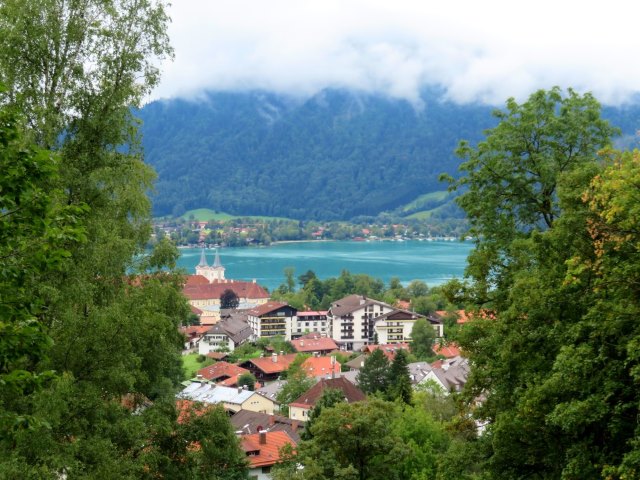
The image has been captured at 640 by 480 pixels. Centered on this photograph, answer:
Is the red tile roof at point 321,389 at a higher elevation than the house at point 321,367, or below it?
higher

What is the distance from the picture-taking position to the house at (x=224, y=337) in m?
70.7

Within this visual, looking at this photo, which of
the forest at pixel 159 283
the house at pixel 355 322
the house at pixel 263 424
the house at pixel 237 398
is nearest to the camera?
the forest at pixel 159 283

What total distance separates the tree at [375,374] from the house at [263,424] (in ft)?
19.2

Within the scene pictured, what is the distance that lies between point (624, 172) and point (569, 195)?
1503 mm

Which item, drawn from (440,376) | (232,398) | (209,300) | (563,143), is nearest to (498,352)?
(563,143)

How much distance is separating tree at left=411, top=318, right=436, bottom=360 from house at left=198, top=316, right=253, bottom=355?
1753 centimetres

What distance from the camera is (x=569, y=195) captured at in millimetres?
8805

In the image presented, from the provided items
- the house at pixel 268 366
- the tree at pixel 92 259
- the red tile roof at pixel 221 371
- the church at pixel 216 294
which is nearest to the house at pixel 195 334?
the church at pixel 216 294

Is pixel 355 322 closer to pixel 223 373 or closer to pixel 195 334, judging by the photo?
pixel 195 334

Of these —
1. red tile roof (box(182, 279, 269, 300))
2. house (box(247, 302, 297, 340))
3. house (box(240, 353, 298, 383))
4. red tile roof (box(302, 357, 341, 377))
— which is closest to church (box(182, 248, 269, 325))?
red tile roof (box(182, 279, 269, 300))

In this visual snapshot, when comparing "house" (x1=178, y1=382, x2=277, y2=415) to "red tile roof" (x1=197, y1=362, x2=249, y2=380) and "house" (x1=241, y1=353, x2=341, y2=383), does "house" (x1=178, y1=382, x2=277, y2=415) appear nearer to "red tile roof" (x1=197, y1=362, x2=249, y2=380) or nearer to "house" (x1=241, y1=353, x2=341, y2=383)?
"house" (x1=241, y1=353, x2=341, y2=383)

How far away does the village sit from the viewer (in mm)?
35781

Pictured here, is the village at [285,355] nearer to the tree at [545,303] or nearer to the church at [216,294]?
the church at [216,294]

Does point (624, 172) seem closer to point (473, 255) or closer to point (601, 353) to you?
point (601, 353)
